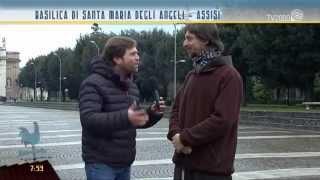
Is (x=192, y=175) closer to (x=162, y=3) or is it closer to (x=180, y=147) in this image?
(x=180, y=147)

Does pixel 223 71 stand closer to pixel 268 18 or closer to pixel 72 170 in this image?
pixel 268 18

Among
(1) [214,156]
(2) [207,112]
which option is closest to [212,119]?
(2) [207,112]

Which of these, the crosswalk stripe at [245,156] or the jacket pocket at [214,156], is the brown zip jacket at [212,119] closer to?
the jacket pocket at [214,156]

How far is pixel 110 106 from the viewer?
4332 mm

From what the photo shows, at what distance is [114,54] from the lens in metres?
4.37

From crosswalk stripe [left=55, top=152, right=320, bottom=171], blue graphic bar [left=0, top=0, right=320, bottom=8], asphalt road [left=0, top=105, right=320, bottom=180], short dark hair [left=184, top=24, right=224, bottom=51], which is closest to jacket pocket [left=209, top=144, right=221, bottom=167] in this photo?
short dark hair [left=184, top=24, right=224, bottom=51]

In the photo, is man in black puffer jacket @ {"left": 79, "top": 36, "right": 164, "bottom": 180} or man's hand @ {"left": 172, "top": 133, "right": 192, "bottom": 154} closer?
man's hand @ {"left": 172, "top": 133, "right": 192, "bottom": 154}

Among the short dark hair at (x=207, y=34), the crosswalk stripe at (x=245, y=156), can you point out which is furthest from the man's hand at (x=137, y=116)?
the crosswalk stripe at (x=245, y=156)

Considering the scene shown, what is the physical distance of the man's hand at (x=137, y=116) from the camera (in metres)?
4.04

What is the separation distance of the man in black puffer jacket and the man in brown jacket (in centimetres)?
25

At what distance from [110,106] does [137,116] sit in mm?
351

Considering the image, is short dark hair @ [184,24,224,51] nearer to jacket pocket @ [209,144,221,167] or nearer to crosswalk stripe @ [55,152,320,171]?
jacket pocket @ [209,144,221,167]

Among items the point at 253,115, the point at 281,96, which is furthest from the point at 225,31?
the point at 281,96

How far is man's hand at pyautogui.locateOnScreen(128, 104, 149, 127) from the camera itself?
4043mm
